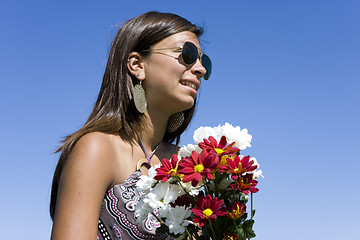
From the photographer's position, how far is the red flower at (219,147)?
226cm

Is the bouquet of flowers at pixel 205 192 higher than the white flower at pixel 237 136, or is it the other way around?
the white flower at pixel 237 136

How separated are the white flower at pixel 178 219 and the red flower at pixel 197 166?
0.53 ft

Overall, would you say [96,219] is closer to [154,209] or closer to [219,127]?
[154,209]

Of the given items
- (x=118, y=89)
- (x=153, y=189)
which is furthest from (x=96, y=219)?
(x=118, y=89)

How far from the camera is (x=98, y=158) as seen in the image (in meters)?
3.03

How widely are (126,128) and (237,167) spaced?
4.65 ft

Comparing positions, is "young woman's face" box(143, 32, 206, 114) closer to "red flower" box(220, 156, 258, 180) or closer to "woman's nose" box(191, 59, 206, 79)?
"woman's nose" box(191, 59, 206, 79)

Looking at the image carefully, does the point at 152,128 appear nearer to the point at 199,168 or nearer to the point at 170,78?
the point at 170,78

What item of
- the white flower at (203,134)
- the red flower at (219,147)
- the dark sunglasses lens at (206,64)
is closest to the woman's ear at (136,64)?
the dark sunglasses lens at (206,64)

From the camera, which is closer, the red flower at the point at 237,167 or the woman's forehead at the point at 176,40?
the red flower at the point at 237,167

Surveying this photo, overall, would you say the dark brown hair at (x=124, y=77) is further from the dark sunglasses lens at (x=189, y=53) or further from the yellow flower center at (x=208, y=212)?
the yellow flower center at (x=208, y=212)

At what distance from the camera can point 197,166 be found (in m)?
2.17

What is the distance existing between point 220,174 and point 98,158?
110cm

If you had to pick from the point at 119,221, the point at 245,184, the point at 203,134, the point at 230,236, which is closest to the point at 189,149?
the point at 203,134
